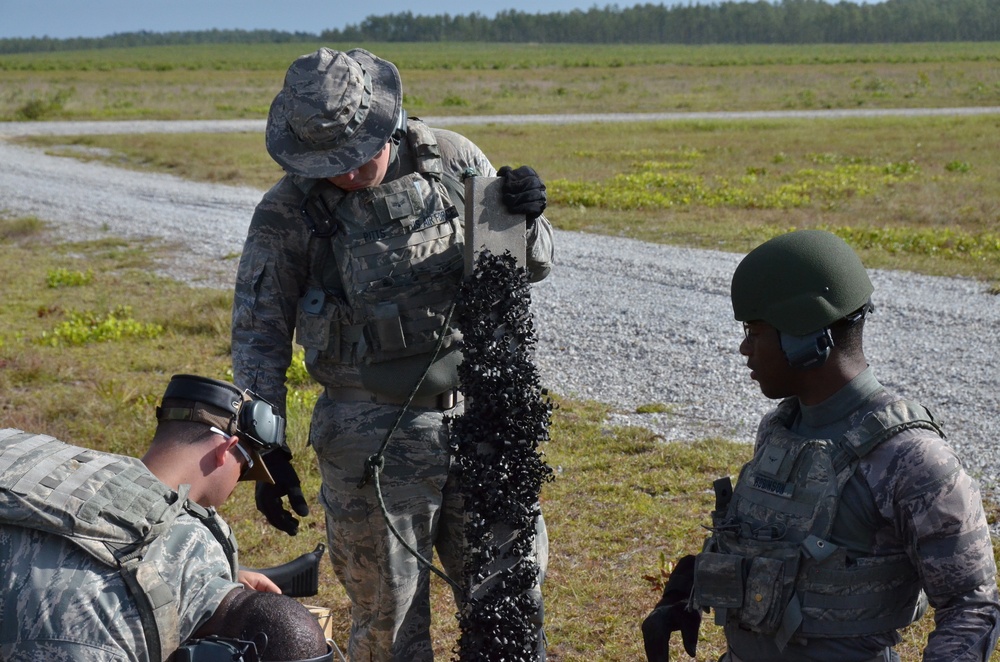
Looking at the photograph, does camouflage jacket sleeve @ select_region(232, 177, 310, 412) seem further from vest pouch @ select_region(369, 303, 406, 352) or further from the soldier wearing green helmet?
the soldier wearing green helmet

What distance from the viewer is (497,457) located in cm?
303

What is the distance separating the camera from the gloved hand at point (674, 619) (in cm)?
264

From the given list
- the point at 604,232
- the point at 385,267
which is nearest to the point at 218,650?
the point at 385,267

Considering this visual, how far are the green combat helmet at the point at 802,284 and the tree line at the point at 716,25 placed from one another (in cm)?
14319

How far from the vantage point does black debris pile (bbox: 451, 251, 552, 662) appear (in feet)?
9.91

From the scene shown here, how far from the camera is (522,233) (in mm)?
3148

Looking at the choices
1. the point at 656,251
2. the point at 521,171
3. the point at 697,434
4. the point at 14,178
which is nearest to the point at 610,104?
the point at 14,178

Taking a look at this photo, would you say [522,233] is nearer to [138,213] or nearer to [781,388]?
[781,388]

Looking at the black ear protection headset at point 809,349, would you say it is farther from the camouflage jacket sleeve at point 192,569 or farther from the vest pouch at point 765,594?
the camouflage jacket sleeve at point 192,569

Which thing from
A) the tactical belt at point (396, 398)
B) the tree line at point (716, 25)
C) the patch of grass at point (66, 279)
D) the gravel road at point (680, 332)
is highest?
the tree line at point (716, 25)

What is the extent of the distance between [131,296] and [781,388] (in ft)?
31.4

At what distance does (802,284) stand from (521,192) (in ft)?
3.29

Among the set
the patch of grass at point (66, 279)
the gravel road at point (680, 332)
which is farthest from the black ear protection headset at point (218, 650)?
the patch of grass at point (66, 279)

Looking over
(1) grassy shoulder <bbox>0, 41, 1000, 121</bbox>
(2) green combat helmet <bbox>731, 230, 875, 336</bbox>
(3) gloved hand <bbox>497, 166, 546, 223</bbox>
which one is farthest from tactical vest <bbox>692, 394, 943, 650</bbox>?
(1) grassy shoulder <bbox>0, 41, 1000, 121</bbox>
